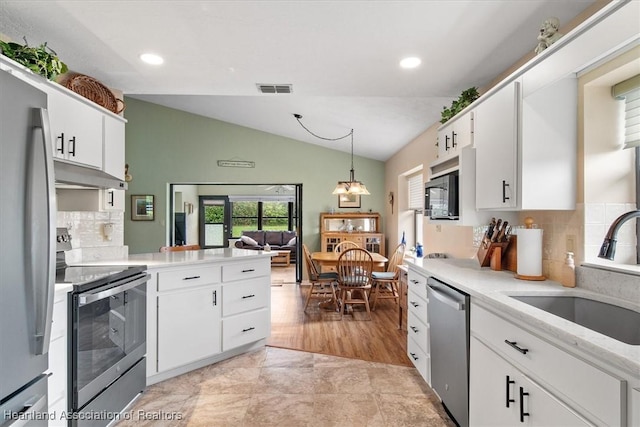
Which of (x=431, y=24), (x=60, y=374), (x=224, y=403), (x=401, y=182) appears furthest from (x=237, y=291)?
(x=401, y=182)

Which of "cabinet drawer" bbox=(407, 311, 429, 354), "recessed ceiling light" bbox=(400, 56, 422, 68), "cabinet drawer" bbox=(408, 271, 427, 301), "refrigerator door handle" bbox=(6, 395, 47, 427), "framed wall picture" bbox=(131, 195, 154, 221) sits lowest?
"cabinet drawer" bbox=(407, 311, 429, 354)

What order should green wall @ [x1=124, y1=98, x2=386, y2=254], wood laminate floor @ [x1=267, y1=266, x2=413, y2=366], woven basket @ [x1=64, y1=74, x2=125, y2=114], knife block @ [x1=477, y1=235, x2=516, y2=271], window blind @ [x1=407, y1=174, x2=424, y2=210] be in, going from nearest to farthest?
knife block @ [x1=477, y1=235, x2=516, y2=271] < woven basket @ [x1=64, y1=74, x2=125, y2=114] < wood laminate floor @ [x1=267, y1=266, x2=413, y2=366] < window blind @ [x1=407, y1=174, x2=424, y2=210] < green wall @ [x1=124, y1=98, x2=386, y2=254]

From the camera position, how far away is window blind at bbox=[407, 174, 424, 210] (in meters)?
4.95

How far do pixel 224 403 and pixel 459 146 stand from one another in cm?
239

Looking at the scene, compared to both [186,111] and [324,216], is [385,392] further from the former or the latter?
[186,111]

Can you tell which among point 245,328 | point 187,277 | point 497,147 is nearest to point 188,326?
point 187,277

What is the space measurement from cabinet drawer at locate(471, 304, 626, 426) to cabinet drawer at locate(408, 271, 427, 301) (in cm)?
80

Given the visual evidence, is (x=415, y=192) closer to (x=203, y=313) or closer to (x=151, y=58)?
(x=203, y=313)

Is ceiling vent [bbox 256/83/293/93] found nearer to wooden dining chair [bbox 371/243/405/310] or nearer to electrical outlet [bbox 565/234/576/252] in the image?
electrical outlet [bbox 565/234/576/252]

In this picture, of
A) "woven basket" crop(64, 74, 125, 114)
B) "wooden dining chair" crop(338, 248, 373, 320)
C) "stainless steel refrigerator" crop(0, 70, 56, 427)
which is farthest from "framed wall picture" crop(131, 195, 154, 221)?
"stainless steel refrigerator" crop(0, 70, 56, 427)

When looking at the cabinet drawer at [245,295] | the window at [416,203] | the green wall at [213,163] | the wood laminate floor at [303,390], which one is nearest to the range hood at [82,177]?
the cabinet drawer at [245,295]

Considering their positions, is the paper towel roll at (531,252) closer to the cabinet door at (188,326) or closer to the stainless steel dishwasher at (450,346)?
the stainless steel dishwasher at (450,346)

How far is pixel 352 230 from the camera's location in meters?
6.55

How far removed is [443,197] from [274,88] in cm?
169
